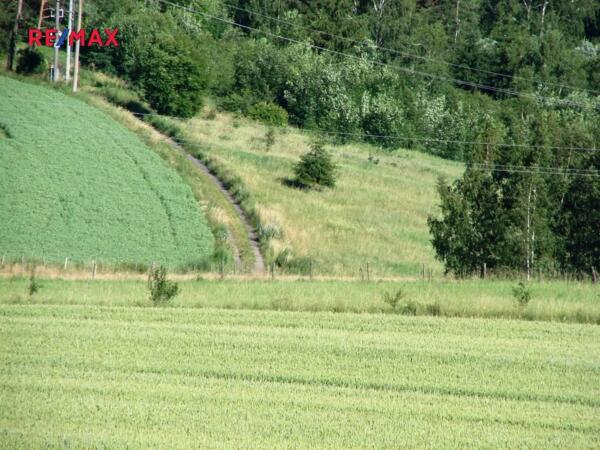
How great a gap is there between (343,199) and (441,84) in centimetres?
4878

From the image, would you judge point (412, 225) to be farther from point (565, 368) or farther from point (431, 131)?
point (565, 368)

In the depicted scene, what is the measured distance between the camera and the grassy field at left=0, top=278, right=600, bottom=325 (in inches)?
1389

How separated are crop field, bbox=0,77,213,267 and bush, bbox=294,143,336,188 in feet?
36.6

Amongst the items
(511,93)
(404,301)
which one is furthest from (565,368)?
(511,93)

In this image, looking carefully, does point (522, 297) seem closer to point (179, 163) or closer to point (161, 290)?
point (161, 290)

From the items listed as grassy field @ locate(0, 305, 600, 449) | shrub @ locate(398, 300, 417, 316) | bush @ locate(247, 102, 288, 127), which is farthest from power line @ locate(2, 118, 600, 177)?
bush @ locate(247, 102, 288, 127)

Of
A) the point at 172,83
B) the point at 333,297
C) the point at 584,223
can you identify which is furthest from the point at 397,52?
the point at 333,297

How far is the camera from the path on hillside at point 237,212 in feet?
182

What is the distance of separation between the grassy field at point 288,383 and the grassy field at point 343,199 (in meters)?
25.0

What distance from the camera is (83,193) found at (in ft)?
187

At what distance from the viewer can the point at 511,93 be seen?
383 ft

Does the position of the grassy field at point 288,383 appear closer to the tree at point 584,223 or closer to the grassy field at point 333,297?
the grassy field at point 333,297

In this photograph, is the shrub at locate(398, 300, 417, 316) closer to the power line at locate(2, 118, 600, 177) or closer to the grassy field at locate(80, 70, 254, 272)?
the grassy field at locate(80, 70, 254, 272)

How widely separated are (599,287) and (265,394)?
26.3m
